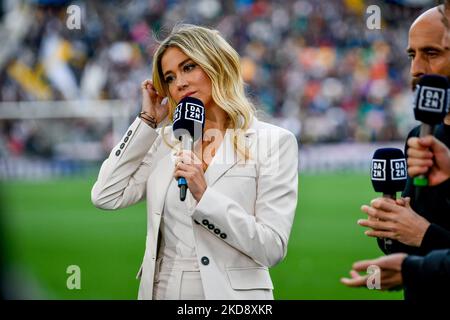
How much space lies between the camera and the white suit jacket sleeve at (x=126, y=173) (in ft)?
10.0

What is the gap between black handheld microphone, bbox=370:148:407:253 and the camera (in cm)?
254

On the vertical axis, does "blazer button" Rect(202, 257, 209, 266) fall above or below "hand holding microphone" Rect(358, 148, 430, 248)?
below

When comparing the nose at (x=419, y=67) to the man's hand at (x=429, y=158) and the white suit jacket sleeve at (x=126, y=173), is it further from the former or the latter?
the white suit jacket sleeve at (x=126, y=173)

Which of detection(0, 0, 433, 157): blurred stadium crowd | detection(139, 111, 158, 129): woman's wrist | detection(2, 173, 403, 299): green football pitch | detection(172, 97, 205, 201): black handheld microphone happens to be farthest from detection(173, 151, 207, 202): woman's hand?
detection(0, 0, 433, 157): blurred stadium crowd

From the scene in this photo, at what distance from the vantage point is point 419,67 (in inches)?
103

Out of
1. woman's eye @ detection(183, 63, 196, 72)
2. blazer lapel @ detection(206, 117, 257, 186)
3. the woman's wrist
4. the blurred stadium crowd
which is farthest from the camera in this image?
the blurred stadium crowd

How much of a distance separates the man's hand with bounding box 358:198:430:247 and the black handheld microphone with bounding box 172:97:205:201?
70 centimetres

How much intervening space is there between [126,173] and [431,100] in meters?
1.27

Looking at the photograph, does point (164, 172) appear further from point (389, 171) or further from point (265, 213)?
point (389, 171)

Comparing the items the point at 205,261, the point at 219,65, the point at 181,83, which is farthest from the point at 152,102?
the point at 205,261

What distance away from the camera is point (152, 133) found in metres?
3.10

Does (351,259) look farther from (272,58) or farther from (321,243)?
(272,58)

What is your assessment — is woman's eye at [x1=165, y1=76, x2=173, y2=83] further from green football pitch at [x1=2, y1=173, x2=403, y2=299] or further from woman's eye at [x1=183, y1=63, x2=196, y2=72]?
green football pitch at [x1=2, y1=173, x2=403, y2=299]

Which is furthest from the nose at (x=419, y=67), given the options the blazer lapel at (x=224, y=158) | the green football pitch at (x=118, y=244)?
the green football pitch at (x=118, y=244)
